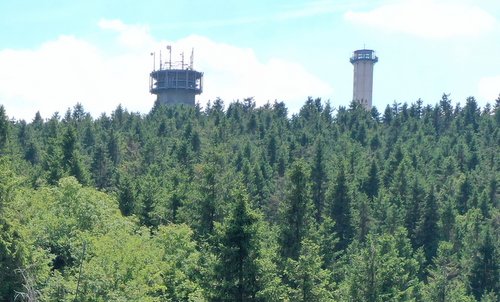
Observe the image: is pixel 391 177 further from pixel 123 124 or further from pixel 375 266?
pixel 123 124

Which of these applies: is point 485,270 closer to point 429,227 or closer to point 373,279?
point 429,227

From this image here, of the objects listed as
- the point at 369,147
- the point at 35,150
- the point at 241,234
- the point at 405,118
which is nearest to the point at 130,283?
the point at 241,234

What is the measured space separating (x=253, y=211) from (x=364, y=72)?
134 metres

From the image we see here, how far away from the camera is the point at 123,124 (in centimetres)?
14412

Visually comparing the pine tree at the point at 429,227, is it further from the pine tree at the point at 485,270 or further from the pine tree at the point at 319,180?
the pine tree at the point at 485,270

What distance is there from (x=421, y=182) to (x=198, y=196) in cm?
4014

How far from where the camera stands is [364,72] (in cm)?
16675

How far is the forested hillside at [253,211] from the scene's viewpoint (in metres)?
37.9

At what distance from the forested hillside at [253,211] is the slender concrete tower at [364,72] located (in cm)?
1476

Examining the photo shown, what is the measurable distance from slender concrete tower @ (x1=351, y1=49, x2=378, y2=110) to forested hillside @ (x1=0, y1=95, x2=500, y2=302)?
14760 millimetres

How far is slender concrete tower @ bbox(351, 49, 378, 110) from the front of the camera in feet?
545

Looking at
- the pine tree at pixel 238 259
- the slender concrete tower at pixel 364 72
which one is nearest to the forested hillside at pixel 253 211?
the pine tree at pixel 238 259

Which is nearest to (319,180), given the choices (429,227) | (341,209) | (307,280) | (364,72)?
(341,209)

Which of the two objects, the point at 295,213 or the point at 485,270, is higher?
the point at 295,213
